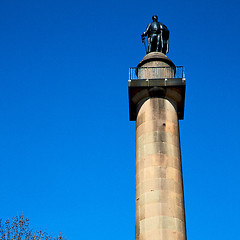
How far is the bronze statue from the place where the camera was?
30.4 meters

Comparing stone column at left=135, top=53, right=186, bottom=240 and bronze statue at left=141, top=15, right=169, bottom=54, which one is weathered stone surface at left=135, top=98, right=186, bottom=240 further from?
bronze statue at left=141, top=15, right=169, bottom=54

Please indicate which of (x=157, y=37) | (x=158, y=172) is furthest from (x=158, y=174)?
(x=157, y=37)

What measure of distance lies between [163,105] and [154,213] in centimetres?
701

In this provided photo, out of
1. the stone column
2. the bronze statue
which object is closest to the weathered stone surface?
the stone column

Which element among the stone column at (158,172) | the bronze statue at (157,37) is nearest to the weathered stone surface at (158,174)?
the stone column at (158,172)

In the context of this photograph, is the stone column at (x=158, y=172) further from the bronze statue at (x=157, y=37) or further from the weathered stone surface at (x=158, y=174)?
the bronze statue at (x=157, y=37)

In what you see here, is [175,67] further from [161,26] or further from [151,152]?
[151,152]

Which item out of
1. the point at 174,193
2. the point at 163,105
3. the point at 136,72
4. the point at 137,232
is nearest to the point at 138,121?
the point at 163,105

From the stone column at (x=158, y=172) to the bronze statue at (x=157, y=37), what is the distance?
5.10m

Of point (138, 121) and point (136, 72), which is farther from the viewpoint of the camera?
point (136, 72)

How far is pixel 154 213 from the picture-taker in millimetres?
22141

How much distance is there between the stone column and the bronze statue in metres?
5.10

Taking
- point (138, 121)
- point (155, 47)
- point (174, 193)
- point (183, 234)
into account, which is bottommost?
point (183, 234)

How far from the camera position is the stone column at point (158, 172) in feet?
71.9
